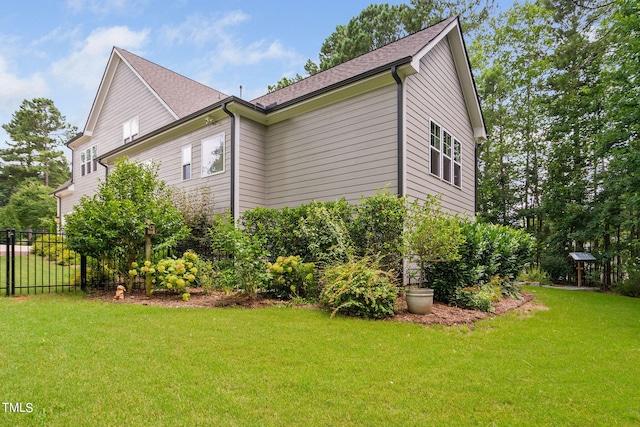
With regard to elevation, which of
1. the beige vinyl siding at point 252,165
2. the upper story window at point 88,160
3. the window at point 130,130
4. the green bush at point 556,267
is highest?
the window at point 130,130

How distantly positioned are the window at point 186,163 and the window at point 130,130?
5.40 metres

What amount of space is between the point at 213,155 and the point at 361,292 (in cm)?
661

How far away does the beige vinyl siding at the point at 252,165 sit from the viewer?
9234 mm

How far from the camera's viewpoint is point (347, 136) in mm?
8258

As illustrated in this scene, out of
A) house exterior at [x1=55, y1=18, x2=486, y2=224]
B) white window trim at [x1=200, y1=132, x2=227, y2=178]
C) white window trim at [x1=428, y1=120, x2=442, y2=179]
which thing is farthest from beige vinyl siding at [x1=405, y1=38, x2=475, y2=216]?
white window trim at [x1=200, y1=132, x2=227, y2=178]

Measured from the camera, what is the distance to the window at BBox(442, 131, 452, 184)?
31.1 feet

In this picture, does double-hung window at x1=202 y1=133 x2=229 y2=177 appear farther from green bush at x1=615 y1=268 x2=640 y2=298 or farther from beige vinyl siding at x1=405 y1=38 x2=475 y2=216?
green bush at x1=615 y1=268 x2=640 y2=298

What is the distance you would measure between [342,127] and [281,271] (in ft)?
12.9

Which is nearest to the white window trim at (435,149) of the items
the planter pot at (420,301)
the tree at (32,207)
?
the planter pot at (420,301)

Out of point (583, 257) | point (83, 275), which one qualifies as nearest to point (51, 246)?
point (83, 275)

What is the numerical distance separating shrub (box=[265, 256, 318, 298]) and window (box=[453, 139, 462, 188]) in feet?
19.4

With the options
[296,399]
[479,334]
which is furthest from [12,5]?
[479,334]

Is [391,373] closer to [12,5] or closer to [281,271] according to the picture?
[281,271]

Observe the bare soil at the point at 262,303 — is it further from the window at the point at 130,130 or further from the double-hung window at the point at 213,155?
the window at the point at 130,130
